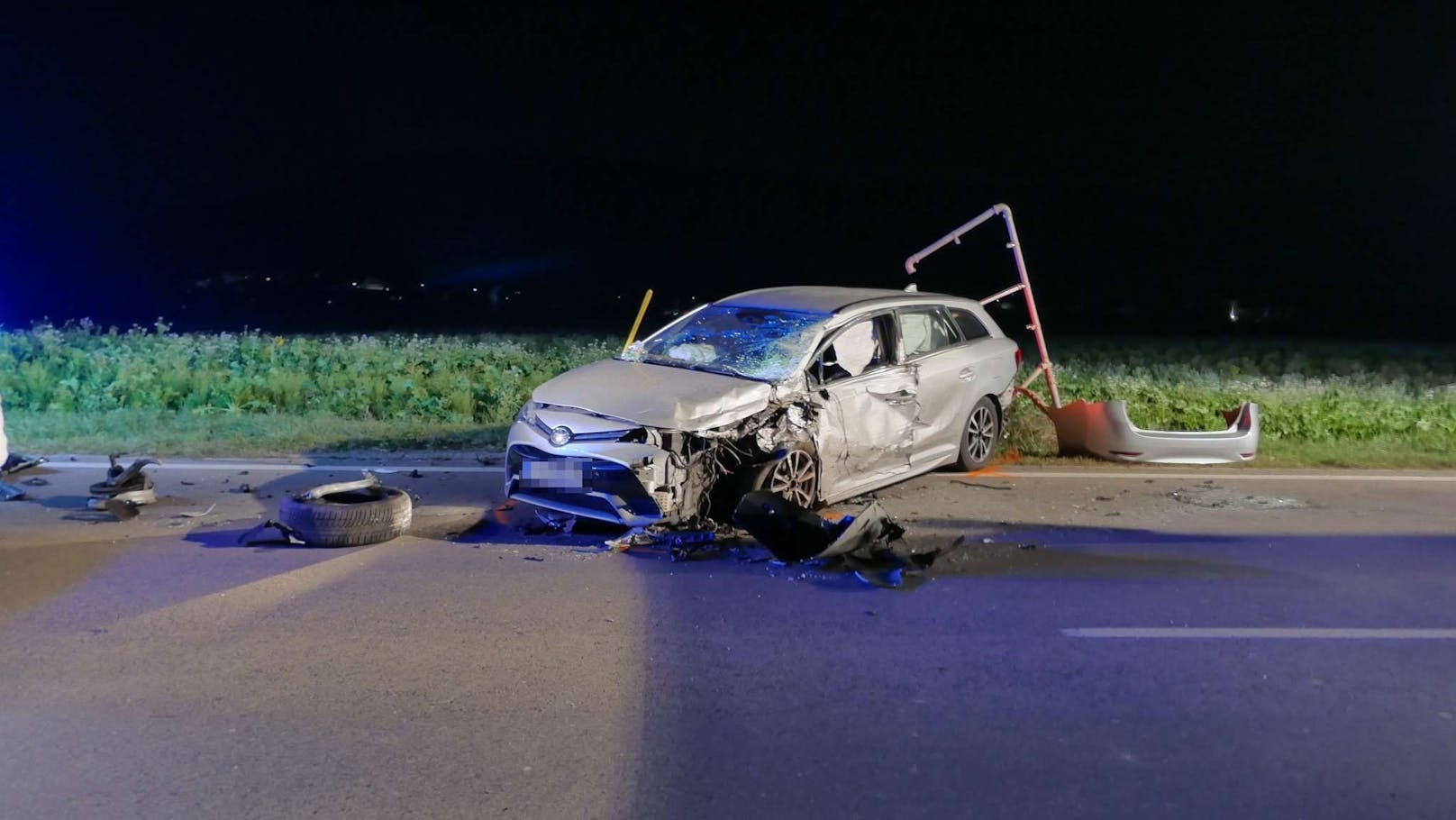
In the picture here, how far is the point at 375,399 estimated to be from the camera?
44.8 feet

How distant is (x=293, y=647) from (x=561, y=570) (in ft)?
5.81

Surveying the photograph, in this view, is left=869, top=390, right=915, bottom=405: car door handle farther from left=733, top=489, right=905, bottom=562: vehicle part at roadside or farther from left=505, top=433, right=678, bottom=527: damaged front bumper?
left=505, top=433, right=678, bottom=527: damaged front bumper

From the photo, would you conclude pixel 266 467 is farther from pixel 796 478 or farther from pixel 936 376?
pixel 936 376

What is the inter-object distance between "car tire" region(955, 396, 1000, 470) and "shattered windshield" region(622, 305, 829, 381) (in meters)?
2.00

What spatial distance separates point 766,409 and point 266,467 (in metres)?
4.70

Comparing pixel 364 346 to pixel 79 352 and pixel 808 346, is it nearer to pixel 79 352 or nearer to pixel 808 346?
pixel 79 352

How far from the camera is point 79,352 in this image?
15.2 metres

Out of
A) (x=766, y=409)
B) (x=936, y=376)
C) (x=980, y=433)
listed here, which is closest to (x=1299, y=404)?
(x=980, y=433)

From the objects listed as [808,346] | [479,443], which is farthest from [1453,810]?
[479,443]

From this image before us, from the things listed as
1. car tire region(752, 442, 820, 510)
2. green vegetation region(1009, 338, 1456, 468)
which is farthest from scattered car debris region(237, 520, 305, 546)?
green vegetation region(1009, 338, 1456, 468)

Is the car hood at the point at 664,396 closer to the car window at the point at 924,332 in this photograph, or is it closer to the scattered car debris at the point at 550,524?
the scattered car debris at the point at 550,524

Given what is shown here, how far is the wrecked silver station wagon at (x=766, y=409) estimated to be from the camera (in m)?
7.33

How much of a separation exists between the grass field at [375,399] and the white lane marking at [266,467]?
52cm

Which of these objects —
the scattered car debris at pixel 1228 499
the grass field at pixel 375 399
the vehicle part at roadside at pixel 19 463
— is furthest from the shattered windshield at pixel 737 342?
the vehicle part at roadside at pixel 19 463
